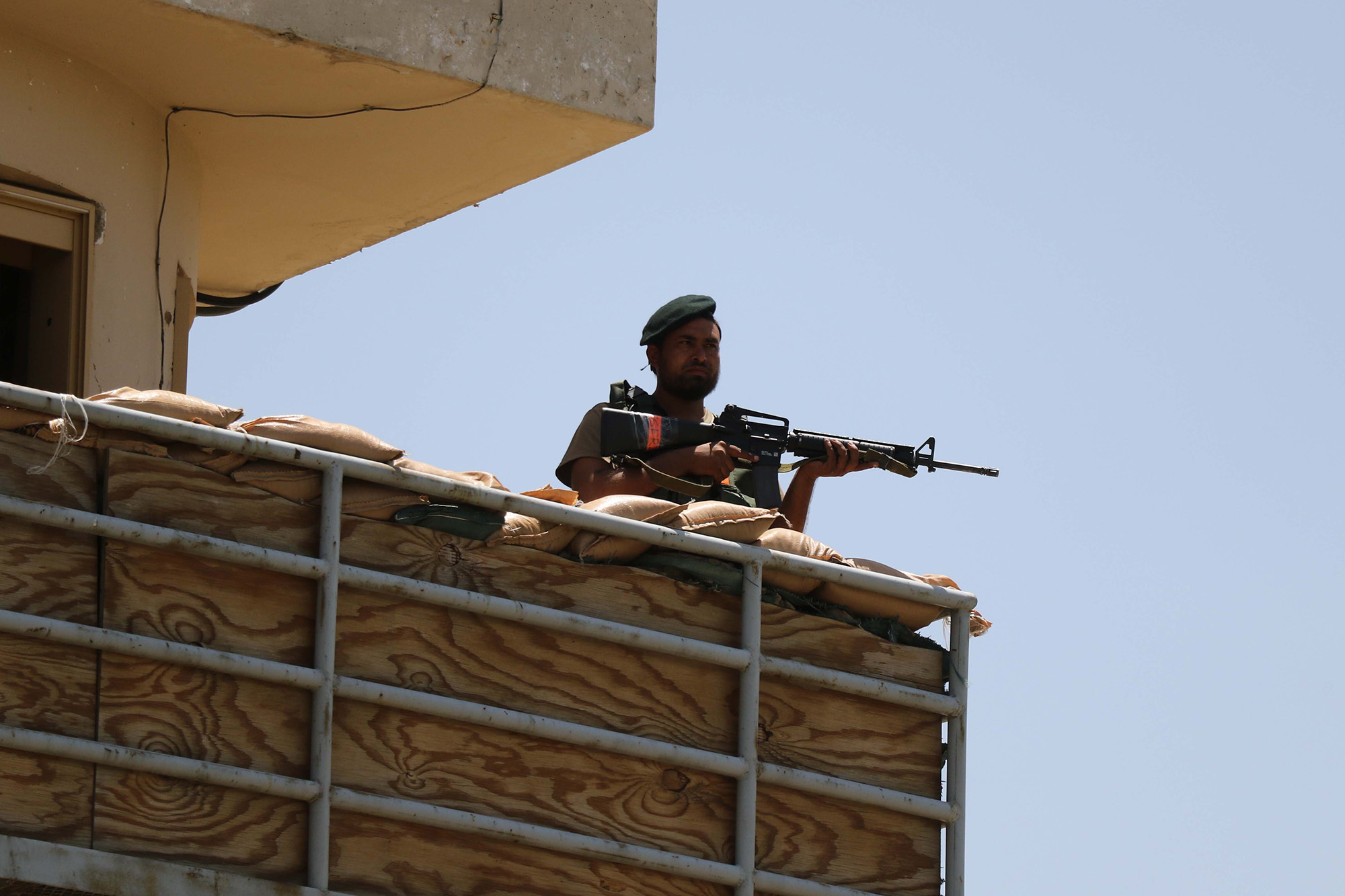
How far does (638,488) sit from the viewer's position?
6645mm

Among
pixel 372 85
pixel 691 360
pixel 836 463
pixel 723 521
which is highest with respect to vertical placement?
pixel 372 85

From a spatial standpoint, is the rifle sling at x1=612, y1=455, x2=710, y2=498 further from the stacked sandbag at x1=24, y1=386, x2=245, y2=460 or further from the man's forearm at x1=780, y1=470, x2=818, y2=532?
the stacked sandbag at x1=24, y1=386, x2=245, y2=460

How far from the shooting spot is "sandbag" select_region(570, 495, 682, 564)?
5.15 metres

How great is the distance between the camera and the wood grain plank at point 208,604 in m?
4.52

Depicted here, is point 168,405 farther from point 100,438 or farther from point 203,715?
point 203,715

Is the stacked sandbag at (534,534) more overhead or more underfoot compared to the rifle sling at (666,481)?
more underfoot

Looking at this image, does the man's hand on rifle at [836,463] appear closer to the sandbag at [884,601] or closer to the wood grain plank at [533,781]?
the sandbag at [884,601]

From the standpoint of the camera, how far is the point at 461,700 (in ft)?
15.9

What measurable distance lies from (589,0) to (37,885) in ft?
14.0

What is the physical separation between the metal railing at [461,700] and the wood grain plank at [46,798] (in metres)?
0.06

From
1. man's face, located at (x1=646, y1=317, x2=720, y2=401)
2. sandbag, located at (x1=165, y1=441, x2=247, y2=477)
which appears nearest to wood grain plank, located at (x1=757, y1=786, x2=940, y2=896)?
sandbag, located at (x1=165, y1=441, x2=247, y2=477)

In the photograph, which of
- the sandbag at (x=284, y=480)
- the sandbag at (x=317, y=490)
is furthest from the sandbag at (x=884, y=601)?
the sandbag at (x=284, y=480)

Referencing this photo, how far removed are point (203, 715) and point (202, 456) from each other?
66cm

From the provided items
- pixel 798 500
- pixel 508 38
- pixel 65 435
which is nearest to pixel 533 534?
pixel 65 435
